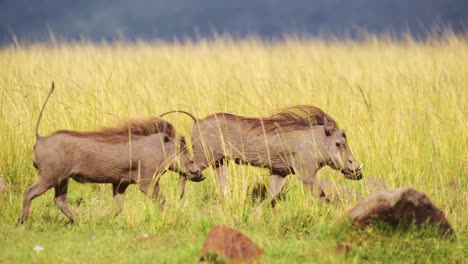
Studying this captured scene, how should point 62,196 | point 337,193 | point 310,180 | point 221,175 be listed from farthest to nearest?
1. point 337,193
2. point 221,175
3. point 310,180
4. point 62,196

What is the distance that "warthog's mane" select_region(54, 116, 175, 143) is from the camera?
5.16 meters

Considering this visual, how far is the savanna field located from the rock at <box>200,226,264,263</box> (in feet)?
Answer: 0.43

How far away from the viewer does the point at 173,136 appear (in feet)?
17.6

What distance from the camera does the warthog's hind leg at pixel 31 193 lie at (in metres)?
5.04

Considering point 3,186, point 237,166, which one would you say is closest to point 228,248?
point 237,166

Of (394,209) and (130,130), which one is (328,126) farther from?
(130,130)

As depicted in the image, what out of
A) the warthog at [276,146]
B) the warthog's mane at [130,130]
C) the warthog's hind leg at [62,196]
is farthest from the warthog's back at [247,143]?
the warthog's hind leg at [62,196]

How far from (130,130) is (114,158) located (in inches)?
10.3

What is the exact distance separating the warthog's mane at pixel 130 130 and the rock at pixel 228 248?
1.04 meters

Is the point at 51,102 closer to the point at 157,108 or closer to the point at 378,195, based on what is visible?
the point at 157,108

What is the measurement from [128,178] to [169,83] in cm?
550

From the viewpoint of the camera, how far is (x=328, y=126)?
5703 mm

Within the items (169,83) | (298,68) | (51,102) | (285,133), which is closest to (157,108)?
(51,102)

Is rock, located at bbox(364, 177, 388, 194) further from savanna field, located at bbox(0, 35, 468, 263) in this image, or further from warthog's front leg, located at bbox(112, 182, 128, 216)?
warthog's front leg, located at bbox(112, 182, 128, 216)
